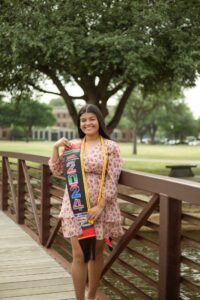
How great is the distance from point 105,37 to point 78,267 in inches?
458

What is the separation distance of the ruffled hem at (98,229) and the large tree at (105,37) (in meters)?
10.6

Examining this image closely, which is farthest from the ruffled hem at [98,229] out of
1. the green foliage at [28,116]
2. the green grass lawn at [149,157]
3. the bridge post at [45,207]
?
the green foliage at [28,116]

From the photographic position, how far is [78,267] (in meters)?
3.62

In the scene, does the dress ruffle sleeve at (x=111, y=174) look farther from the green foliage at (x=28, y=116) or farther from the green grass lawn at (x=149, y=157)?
the green foliage at (x=28, y=116)

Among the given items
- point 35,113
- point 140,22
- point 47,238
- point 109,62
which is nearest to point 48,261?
point 47,238

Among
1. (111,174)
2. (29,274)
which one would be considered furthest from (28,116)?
(111,174)

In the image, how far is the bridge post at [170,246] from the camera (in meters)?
3.25

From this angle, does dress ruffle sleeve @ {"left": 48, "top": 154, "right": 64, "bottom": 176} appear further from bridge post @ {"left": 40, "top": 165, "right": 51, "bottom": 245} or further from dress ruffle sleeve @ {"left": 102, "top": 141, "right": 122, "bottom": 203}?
bridge post @ {"left": 40, "top": 165, "right": 51, "bottom": 245}

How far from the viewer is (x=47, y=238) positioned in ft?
20.5

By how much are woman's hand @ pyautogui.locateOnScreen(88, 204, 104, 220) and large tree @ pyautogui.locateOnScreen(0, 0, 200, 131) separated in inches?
422

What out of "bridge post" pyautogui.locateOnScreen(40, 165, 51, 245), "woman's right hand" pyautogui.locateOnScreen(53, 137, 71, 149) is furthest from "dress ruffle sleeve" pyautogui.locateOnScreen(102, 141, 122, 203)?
"bridge post" pyautogui.locateOnScreen(40, 165, 51, 245)

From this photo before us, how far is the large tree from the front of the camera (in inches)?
564

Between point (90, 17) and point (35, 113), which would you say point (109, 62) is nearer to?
point (90, 17)

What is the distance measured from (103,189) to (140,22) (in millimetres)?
12091
